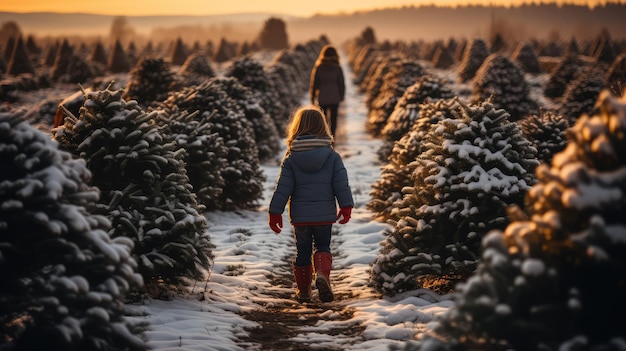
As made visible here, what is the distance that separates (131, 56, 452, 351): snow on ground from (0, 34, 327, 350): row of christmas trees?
1.08 feet

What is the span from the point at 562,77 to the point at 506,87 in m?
10.2

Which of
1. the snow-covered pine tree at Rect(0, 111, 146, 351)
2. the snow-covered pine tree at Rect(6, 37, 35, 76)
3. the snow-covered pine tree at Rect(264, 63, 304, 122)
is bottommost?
the snow-covered pine tree at Rect(6, 37, 35, 76)

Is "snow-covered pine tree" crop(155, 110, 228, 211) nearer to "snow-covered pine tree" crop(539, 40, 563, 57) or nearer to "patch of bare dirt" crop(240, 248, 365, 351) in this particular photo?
"patch of bare dirt" crop(240, 248, 365, 351)

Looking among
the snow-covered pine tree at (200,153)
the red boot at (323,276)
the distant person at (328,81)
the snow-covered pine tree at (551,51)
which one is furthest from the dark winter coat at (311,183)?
the snow-covered pine tree at (551,51)

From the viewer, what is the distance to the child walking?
5.82 meters

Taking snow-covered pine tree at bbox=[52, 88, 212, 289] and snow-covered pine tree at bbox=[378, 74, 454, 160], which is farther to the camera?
snow-covered pine tree at bbox=[378, 74, 454, 160]

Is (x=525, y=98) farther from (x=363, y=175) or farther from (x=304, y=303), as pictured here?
(x=304, y=303)

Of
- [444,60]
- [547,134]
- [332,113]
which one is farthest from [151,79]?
[444,60]

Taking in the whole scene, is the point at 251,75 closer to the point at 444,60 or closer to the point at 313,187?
the point at 313,187

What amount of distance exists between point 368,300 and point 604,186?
3.31 metres

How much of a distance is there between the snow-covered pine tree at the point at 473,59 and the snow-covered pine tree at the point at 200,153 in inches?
1174

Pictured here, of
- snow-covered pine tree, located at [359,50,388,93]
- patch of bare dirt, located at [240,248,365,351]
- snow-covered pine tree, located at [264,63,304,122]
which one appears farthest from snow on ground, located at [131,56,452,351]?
snow-covered pine tree, located at [359,50,388,93]

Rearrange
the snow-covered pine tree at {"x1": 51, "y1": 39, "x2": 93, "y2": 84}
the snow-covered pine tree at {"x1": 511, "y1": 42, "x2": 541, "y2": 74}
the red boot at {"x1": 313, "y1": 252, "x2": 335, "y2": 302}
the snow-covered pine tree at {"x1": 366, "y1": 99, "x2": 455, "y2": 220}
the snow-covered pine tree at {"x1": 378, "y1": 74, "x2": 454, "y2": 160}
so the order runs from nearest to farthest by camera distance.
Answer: the red boot at {"x1": 313, "y1": 252, "x2": 335, "y2": 302} < the snow-covered pine tree at {"x1": 366, "y1": 99, "x2": 455, "y2": 220} < the snow-covered pine tree at {"x1": 378, "y1": 74, "x2": 454, "y2": 160} < the snow-covered pine tree at {"x1": 51, "y1": 39, "x2": 93, "y2": 84} < the snow-covered pine tree at {"x1": 511, "y1": 42, "x2": 541, "y2": 74}

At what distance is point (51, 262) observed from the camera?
350 cm
